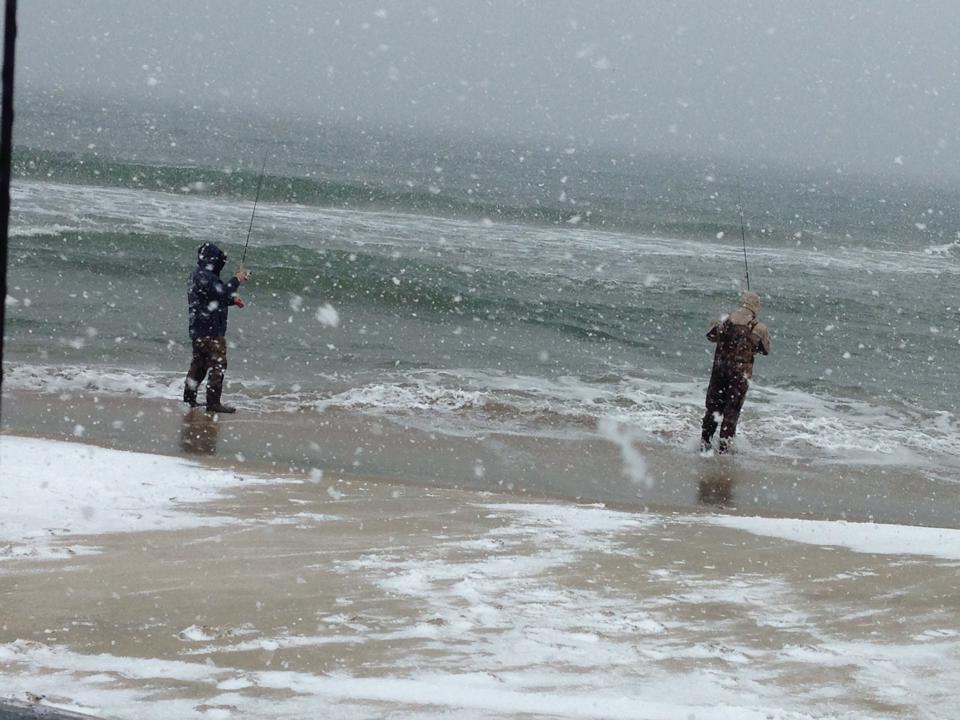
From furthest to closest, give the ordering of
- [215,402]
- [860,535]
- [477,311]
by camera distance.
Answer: [477,311] → [215,402] → [860,535]

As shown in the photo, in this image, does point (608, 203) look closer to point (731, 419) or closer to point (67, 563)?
point (731, 419)

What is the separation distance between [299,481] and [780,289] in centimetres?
2136

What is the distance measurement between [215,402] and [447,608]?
233 inches

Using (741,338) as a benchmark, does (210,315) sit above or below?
below

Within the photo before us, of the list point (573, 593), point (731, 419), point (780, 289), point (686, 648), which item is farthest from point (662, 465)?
point (780, 289)

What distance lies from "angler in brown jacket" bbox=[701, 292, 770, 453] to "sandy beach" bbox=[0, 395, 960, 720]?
2979 mm

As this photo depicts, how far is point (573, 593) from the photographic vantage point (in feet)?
17.3

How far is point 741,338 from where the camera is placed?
10.2 meters

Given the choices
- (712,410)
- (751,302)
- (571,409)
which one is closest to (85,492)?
(712,410)

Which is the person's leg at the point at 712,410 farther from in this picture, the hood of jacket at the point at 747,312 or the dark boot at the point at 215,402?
the dark boot at the point at 215,402

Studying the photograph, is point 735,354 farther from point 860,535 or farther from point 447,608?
point 447,608

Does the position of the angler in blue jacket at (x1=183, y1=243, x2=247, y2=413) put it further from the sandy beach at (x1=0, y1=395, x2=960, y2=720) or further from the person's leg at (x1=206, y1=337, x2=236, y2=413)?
the sandy beach at (x1=0, y1=395, x2=960, y2=720)

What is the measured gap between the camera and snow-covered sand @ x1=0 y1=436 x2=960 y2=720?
403cm

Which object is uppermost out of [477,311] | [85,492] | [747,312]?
[747,312]
